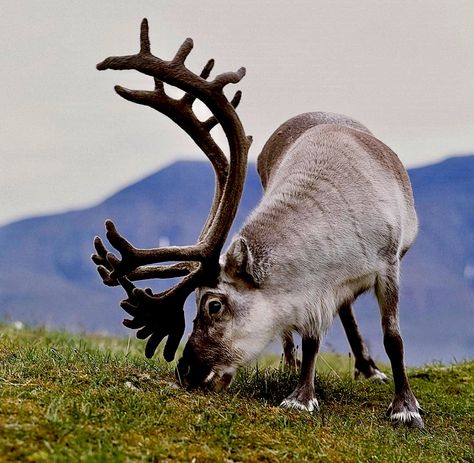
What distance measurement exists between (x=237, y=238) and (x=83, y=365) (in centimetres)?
155

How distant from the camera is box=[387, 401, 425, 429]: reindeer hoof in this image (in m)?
7.05

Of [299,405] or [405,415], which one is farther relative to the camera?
[405,415]

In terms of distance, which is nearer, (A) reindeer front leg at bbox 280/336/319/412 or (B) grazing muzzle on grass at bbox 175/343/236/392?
(B) grazing muzzle on grass at bbox 175/343/236/392

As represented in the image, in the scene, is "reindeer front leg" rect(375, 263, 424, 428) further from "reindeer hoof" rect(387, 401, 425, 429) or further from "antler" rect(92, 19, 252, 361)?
"antler" rect(92, 19, 252, 361)

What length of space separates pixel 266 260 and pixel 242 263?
21 centimetres

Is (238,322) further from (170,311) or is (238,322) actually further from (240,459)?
(240,459)

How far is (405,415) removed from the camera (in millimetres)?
7102

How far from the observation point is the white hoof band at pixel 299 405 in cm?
678

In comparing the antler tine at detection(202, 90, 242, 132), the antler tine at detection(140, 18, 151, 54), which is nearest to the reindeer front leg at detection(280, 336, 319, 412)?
the antler tine at detection(202, 90, 242, 132)

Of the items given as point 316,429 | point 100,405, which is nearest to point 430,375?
point 316,429

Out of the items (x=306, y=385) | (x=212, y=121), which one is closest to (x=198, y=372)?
(x=306, y=385)

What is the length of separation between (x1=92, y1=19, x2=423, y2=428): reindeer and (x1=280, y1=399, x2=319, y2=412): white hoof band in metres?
0.01

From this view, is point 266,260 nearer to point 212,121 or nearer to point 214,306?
point 214,306

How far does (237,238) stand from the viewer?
6887 millimetres
